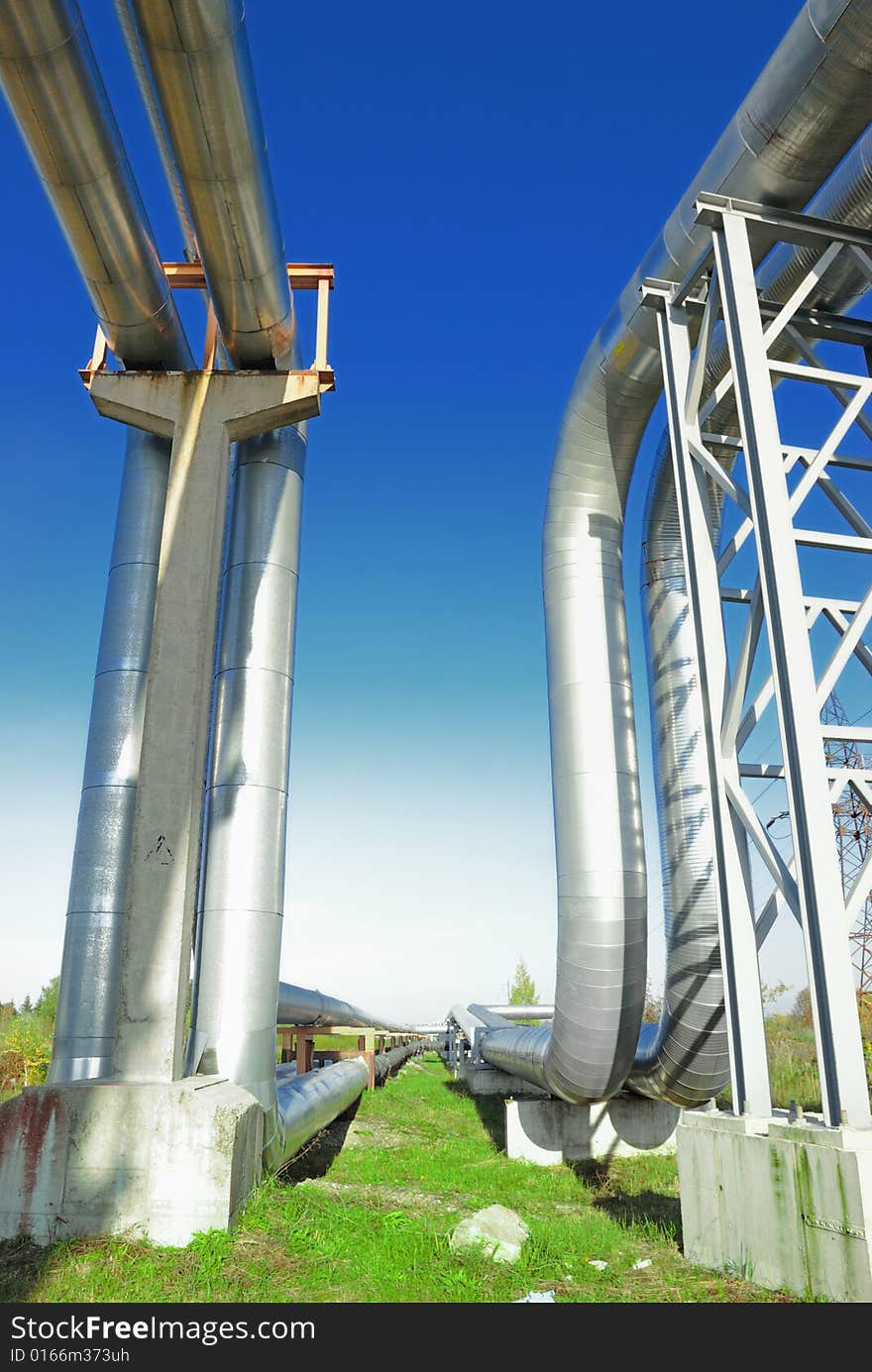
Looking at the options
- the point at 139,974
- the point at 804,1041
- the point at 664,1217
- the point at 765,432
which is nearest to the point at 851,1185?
the point at 664,1217

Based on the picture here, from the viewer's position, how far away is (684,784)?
9.82 metres

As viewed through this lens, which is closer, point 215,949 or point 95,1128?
point 95,1128

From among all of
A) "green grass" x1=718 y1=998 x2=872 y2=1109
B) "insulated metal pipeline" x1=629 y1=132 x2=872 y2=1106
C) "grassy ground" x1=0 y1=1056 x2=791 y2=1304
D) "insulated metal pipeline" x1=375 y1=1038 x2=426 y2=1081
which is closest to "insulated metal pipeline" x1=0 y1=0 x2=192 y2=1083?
"grassy ground" x1=0 y1=1056 x2=791 y2=1304

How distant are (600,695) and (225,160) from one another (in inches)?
249

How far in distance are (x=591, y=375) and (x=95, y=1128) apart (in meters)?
8.69

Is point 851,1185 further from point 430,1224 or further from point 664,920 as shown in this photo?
point 664,920

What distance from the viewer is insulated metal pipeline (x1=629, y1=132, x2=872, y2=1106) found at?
837 cm

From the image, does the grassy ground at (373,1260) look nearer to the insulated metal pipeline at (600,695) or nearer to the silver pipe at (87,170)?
the insulated metal pipeline at (600,695)

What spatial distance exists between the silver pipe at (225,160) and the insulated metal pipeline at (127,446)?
0.56m

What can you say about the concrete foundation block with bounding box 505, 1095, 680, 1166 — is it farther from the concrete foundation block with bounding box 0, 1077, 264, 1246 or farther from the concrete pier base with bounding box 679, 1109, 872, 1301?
the concrete pier base with bounding box 679, 1109, 872, 1301

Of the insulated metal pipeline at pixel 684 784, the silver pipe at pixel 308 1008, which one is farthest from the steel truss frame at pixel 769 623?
the silver pipe at pixel 308 1008

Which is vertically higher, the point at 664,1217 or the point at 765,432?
the point at 765,432

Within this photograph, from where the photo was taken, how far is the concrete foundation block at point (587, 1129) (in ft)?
39.8

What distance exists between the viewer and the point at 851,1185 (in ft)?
14.5
